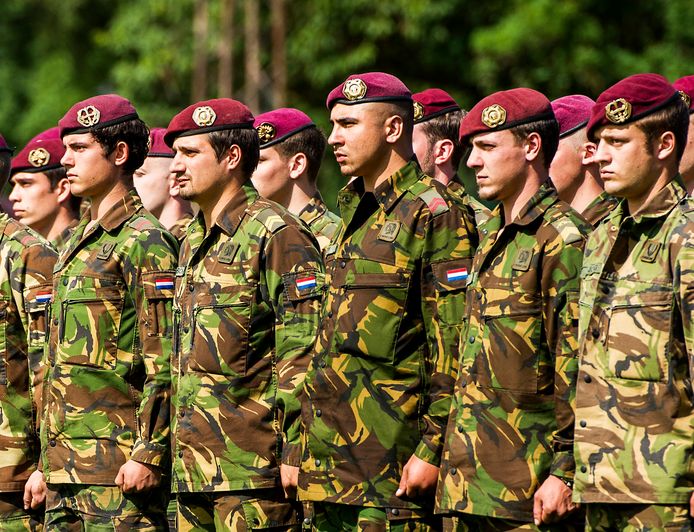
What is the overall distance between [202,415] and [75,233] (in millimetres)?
1278

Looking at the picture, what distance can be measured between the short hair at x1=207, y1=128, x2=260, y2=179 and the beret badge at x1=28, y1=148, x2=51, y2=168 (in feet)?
5.94

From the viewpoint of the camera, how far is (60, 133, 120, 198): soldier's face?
6531 millimetres

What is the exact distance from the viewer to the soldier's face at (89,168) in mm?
6531

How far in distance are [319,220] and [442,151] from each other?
0.75 m

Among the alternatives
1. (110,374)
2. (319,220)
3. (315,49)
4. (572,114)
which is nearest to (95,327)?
(110,374)

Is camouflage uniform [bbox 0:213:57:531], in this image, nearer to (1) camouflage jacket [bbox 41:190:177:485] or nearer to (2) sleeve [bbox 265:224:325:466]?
(1) camouflage jacket [bbox 41:190:177:485]

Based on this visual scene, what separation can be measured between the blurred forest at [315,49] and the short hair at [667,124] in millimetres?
12367

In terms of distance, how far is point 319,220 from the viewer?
7395 mm

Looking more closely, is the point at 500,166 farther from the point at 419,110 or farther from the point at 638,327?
the point at 419,110

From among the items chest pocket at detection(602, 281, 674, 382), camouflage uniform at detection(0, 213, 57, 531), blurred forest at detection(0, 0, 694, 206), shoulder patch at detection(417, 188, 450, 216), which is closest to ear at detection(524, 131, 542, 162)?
shoulder patch at detection(417, 188, 450, 216)

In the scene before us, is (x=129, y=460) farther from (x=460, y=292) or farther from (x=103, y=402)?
(x=460, y=292)

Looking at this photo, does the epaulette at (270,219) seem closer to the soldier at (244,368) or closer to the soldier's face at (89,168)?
the soldier at (244,368)

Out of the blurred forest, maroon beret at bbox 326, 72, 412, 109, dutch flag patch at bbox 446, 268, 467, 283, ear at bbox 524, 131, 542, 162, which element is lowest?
dutch flag patch at bbox 446, 268, 467, 283

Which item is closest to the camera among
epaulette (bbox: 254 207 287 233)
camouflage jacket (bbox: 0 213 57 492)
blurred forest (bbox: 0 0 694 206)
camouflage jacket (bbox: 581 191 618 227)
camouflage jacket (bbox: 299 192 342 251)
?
epaulette (bbox: 254 207 287 233)
